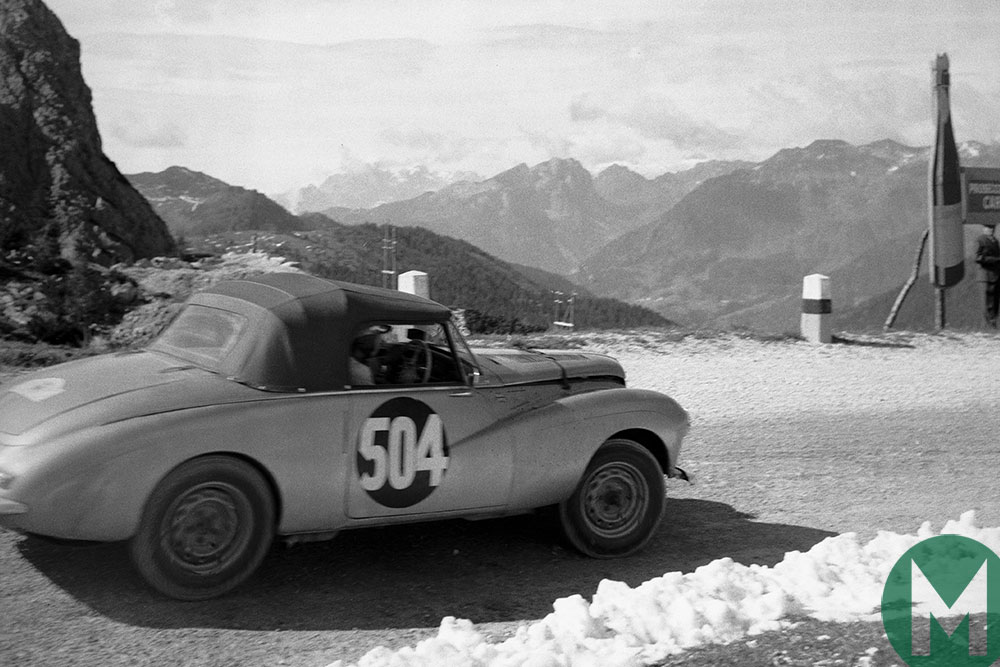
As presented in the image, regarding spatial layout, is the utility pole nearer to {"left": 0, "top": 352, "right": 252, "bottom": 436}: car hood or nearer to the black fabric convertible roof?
the black fabric convertible roof

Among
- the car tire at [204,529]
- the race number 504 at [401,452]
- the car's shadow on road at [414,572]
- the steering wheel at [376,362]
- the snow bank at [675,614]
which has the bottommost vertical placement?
the car's shadow on road at [414,572]

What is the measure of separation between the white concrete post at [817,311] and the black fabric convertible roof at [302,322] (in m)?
10.1

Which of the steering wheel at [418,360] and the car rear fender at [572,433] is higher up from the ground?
the steering wheel at [418,360]

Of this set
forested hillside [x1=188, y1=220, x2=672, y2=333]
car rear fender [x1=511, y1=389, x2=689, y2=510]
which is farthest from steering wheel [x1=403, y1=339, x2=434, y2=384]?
forested hillside [x1=188, y1=220, x2=672, y2=333]

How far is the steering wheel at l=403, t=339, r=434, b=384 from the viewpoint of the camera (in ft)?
18.1

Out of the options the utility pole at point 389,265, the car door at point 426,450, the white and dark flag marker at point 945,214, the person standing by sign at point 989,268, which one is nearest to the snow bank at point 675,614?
the car door at point 426,450

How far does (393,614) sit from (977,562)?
297 centimetres

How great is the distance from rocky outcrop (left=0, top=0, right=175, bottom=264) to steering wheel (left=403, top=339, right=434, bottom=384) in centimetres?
1899

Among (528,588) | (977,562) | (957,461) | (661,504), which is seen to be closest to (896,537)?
(977,562)

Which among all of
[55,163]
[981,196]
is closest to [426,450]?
[981,196]

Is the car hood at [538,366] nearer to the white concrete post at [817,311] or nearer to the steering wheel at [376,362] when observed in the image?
the steering wheel at [376,362]

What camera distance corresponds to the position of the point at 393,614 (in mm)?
4922

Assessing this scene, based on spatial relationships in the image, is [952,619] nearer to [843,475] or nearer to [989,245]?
[843,475]
